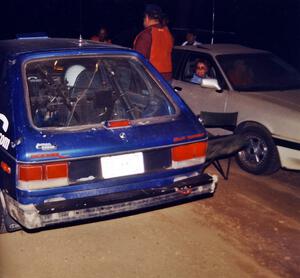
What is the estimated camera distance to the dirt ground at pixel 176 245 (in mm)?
3645

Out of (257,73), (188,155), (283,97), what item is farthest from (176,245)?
(257,73)

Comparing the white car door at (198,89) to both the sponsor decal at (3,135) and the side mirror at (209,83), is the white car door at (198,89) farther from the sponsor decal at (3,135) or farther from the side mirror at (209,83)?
the sponsor decal at (3,135)

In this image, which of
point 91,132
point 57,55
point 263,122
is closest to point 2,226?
point 91,132

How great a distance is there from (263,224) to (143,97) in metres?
1.75

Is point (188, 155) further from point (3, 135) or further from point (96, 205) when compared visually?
point (3, 135)

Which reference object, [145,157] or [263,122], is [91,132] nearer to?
[145,157]

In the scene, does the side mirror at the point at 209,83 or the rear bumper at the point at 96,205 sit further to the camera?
the side mirror at the point at 209,83

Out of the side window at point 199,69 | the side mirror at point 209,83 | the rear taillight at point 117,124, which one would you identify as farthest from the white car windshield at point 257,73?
the rear taillight at point 117,124

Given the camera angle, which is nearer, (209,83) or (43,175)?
(43,175)

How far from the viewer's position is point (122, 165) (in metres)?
3.54

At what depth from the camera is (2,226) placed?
379 centimetres

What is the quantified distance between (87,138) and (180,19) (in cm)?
1254

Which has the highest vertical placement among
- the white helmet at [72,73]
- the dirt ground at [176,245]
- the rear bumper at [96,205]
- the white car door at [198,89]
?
the white helmet at [72,73]

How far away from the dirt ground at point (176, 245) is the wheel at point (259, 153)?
0.74 m
